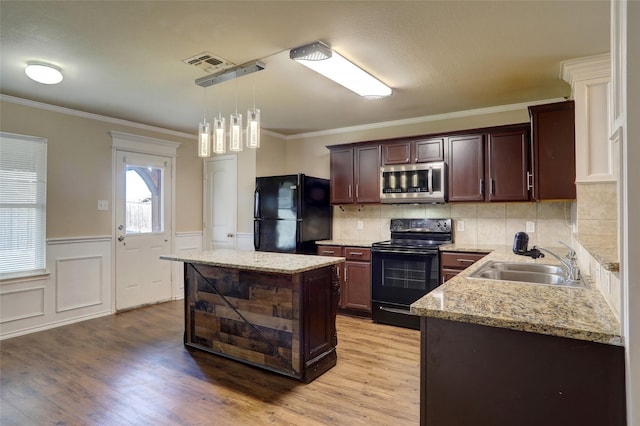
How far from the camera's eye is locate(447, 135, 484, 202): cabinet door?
3820 mm

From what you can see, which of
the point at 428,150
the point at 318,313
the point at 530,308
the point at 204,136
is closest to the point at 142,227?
the point at 204,136

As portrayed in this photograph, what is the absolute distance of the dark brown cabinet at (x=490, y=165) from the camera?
361cm

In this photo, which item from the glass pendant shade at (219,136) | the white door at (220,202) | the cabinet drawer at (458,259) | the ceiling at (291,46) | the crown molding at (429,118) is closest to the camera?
the ceiling at (291,46)

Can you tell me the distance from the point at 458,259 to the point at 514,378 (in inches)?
97.0

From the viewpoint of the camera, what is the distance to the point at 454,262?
145 inches

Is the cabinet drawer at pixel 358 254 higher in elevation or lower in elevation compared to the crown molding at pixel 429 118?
lower

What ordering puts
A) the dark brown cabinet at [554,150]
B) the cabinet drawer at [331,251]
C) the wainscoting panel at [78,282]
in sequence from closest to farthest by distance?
the dark brown cabinet at [554,150], the wainscoting panel at [78,282], the cabinet drawer at [331,251]

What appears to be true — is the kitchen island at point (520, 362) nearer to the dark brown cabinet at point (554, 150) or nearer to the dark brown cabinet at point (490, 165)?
the dark brown cabinet at point (554, 150)

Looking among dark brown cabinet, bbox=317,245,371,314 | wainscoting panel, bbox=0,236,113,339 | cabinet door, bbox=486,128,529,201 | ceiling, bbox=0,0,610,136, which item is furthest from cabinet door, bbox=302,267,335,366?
wainscoting panel, bbox=0,236,113,339

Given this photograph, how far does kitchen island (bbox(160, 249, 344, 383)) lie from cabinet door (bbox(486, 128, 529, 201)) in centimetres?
197

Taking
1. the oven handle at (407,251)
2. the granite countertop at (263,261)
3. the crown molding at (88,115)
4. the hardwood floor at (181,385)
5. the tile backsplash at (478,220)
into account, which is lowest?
the hardwood floor at (181,385)

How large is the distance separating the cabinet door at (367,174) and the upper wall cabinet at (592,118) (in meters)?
2.07

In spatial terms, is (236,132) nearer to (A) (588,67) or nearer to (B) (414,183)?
(B) (414,183)

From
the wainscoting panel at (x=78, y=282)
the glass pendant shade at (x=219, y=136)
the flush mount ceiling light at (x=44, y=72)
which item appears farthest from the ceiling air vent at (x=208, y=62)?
the wainscoting panel at (x=78, y=282)
